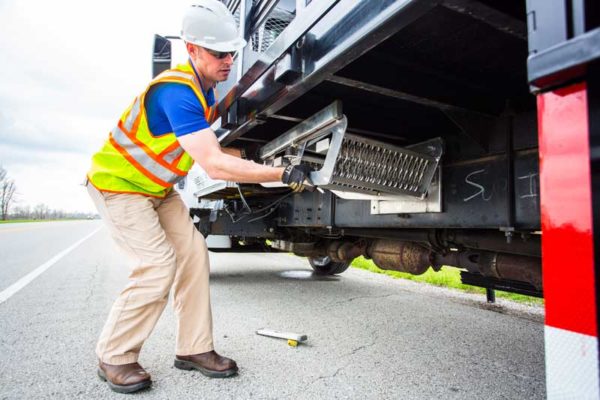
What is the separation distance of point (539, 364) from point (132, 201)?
2.45 m

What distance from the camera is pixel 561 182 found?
27.6 inches

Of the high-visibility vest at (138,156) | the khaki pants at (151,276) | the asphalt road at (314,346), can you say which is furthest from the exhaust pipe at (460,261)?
the high-visibility vest at (138,156)

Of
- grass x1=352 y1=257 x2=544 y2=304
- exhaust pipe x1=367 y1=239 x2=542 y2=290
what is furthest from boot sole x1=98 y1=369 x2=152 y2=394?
grass x1=352 y1=257 x2=544 y2=304

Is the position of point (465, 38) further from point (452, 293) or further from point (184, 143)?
point (452, 293)

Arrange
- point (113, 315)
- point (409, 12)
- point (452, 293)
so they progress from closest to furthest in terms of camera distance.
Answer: point (409, 12) < point (113, 315) < point (452, 293)

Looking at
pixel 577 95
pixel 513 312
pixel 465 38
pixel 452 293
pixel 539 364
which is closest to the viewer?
pixel 577 95

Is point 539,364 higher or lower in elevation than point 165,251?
lower

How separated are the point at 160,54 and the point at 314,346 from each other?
89.8 inches

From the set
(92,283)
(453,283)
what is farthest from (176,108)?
(453,283)

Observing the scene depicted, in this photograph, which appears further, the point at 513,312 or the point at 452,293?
the point at 452,293

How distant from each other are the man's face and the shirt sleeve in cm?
25

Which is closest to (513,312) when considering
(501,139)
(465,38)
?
(501,139)

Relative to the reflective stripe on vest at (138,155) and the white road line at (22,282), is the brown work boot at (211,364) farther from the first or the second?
the white road line at (22,282)

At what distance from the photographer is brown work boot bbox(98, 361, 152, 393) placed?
1.86m
